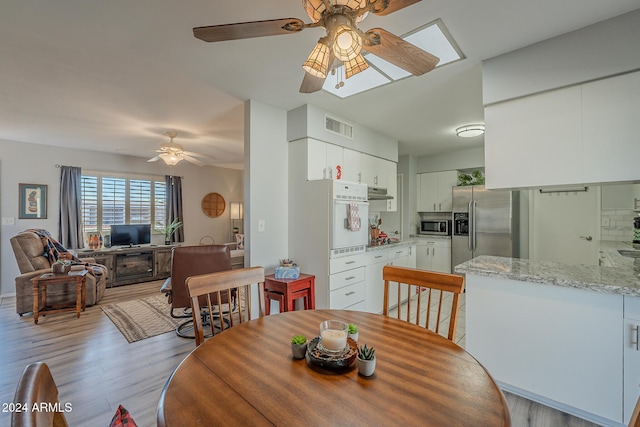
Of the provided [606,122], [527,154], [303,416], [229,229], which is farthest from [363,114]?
[229,229]

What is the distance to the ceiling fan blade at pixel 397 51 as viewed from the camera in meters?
1.37

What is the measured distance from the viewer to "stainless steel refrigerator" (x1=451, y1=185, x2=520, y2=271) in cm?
441

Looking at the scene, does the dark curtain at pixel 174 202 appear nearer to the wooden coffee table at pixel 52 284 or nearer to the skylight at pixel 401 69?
the wooden coffee table at pixel 52 284

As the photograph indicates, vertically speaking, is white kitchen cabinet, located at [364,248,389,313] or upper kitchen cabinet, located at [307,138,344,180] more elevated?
upper kitchen cabinet, located at [307,138,344,180]

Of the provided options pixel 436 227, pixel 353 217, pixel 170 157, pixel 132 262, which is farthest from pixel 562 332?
pixel 132 262

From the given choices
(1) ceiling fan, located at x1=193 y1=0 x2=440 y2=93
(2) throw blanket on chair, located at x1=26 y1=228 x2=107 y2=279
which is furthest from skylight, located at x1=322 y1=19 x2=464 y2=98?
(2) throw blanket on chair, located at x1=26 y1=228 x2=107 y2=279

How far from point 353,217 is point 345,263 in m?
0.54

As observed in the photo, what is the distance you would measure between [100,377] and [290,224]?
2199 millimetres

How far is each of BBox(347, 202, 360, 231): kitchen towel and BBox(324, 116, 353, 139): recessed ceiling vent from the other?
3.35 feet

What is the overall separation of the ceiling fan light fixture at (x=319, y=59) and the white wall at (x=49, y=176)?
234 inches

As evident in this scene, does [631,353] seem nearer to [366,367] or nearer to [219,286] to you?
[366,367]

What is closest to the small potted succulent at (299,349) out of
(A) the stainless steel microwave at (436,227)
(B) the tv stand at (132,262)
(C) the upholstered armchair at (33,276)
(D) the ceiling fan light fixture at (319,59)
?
(D) the ceiling fan light fixture at (319,59)

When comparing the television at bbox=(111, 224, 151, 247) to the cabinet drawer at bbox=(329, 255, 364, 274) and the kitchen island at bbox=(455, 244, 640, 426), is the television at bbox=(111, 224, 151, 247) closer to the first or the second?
the cabinet drawer at bbox=(329, 255, 364, 274)

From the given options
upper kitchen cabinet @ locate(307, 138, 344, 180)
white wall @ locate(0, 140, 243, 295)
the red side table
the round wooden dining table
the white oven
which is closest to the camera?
the round wooden dining table
